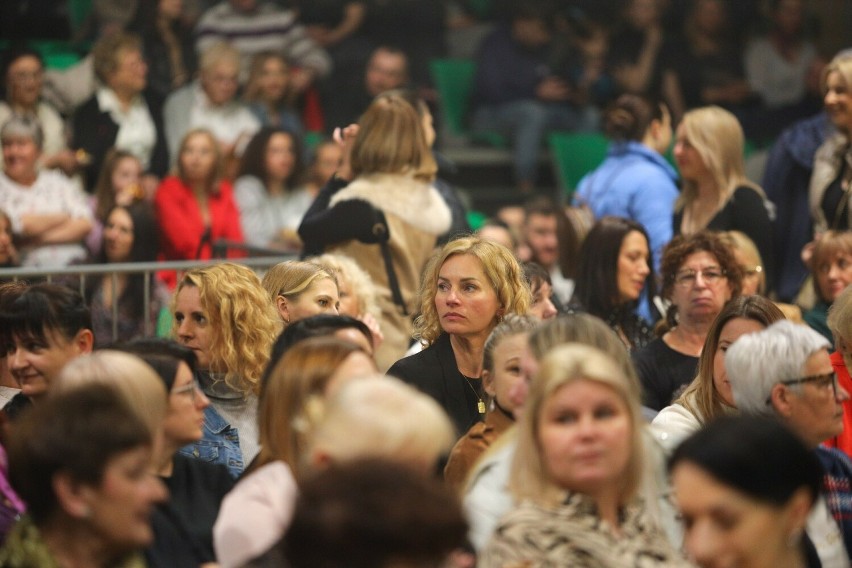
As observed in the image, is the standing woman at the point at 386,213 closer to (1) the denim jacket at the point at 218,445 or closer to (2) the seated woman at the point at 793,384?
(1) the denim jacket at the point at 218,445

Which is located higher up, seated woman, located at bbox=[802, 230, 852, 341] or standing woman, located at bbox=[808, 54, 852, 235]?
standing woman, located at bbox=[808, 54, 852, 235]

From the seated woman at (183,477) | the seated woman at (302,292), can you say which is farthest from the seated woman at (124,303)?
the seated woman at (183,477)

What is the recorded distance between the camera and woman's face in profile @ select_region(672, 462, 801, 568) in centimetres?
330

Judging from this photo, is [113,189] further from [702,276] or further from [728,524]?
[728,524]

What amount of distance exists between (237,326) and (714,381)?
1.74m

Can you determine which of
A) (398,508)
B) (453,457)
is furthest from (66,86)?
(398,508)

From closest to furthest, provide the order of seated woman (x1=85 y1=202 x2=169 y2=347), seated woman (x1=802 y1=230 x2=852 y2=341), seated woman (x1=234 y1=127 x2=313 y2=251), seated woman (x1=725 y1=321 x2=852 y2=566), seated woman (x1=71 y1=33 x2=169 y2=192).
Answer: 1. seated woman (x1=725 y1=321 x2=852 y2=566)
2. seated woman (x1=802 y1=230 x2=852 y2=341)
3. seated woman (x1=85 y1=202 x2=169 y2=347)
4. seated woman (x1=234 y1=127 x2=313 y2=251)
5. seated woman (x1=71 y1=33 x2=169 y2=192)

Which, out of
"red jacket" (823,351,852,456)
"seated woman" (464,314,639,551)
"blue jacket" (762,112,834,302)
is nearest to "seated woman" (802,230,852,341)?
"blue jacket" (762,112,834,302)

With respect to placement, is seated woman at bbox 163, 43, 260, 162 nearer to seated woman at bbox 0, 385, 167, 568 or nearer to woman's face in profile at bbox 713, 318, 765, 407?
woman's face in profile at bbox 713, 318, 765, 407

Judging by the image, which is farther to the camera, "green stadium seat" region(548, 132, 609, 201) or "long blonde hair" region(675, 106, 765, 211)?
"green stadium seat" region(548, 132, 609, 201)

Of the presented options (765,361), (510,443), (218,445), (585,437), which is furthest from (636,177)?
(585,437)

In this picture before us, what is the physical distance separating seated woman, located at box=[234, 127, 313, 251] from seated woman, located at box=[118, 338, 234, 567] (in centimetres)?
474

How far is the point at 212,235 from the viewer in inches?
346

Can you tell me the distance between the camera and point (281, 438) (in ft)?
12.7
